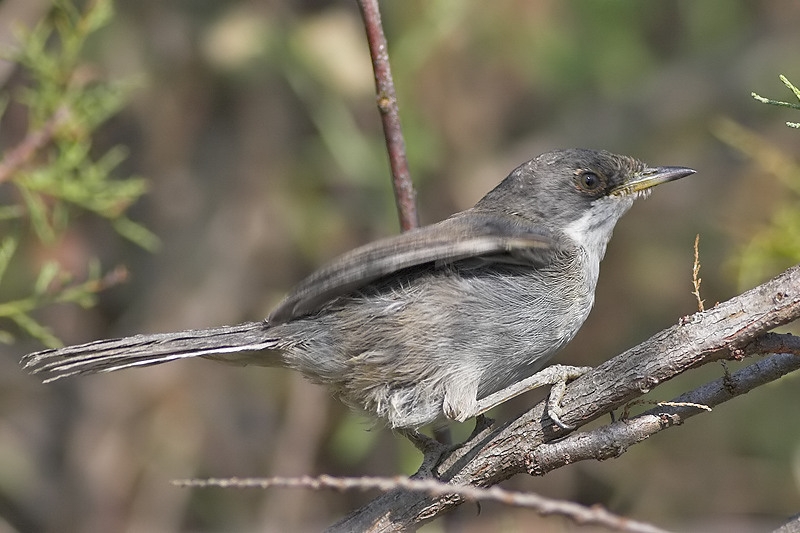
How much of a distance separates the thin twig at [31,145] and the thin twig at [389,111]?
1.42 meters

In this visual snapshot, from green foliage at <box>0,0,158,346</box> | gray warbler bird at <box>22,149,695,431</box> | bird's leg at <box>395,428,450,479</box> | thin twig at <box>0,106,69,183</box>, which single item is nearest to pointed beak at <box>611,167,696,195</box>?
gray warbler bird at <box>22,149,695,431</box>

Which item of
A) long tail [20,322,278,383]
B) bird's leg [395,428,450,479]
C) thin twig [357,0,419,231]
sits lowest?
bird's leg [395,428,450,479]

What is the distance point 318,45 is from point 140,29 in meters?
1.31

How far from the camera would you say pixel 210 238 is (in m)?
6.62

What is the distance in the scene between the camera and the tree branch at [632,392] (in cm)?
271

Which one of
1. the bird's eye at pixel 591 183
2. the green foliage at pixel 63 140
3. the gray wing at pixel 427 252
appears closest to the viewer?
the gray wing at pixel 427 252

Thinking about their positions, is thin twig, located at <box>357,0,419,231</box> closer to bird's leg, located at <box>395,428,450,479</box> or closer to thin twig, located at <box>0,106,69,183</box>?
bird's leg, located at <box>395,428,450,479</box>

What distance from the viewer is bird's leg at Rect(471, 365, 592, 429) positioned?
3.13 meters

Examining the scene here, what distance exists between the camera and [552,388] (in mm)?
3332

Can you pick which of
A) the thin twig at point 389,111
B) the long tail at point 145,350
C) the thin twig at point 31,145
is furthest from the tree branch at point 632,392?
the thin twig at point 31,145

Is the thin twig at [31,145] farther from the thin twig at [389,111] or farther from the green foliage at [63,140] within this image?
the thin twig at [389,111]

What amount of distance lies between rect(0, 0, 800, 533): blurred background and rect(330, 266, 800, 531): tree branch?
260cm

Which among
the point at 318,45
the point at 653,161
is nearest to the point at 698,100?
the point at 653,161

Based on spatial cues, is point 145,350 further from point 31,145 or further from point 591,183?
point 591,183
